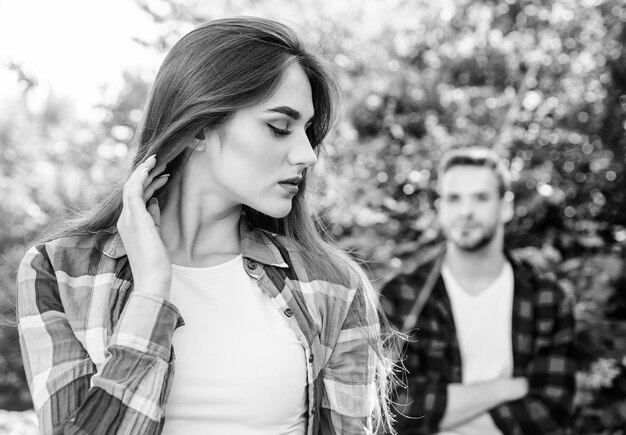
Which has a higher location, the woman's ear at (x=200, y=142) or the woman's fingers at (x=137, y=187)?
the woman's ear at (x=200, y=142)

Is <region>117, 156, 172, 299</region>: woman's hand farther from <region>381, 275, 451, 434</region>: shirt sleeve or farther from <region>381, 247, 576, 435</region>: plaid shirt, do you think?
<region>381, 247, 576, 435</region>: plaid shirt

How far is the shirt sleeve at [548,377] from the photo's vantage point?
253 cm

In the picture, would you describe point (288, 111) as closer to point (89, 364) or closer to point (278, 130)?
point (278, 130)

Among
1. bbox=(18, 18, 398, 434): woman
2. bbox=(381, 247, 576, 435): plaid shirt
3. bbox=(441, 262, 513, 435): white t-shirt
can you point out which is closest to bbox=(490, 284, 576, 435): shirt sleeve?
bbox=(381, 247, 576, 435): plaid shirt

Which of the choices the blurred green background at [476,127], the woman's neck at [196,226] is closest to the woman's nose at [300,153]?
the woman's neck at [196,226]

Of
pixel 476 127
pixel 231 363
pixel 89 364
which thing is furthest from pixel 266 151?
pixel 476 127

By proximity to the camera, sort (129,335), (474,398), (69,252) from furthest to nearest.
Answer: (474,398) → (69,252) → (129,335)

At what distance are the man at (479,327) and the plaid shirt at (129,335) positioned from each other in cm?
108

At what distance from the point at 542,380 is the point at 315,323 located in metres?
1.51

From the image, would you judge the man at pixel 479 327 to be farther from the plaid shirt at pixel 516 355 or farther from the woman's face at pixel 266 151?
the woman's face at pixel 266 151

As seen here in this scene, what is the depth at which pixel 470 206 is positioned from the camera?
289cm

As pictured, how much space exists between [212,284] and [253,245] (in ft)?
0.43

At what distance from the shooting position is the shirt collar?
140 cm

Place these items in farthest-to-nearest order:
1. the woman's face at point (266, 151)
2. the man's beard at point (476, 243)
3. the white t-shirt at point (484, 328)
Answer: the man's beard at point (476, 243)
the white t-shirt at point (484, 328)
the woman's face at point (266, 151)
